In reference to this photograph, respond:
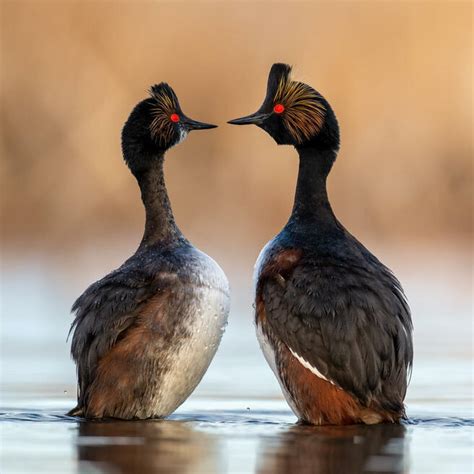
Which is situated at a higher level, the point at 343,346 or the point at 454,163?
the point at 454,163

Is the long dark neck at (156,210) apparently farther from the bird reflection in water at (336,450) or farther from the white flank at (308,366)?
the bird reflection in water at (336,450)

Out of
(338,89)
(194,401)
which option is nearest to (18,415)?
(194,401)

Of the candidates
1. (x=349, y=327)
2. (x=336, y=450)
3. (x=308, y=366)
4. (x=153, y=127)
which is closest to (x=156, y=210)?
(x=153, y=127)

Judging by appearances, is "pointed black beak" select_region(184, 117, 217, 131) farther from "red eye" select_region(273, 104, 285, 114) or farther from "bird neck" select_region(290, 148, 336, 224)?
"bird neck" select_region(290, 148, 336, 224)

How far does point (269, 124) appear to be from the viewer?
1016 centimetres

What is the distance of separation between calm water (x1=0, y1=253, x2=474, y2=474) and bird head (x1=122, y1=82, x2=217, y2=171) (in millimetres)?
1680

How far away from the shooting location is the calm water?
7.64 meters

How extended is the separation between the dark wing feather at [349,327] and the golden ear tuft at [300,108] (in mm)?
1143

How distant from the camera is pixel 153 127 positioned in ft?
33.9

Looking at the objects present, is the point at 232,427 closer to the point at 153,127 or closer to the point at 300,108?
the point at 300,108

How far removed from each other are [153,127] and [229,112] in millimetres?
12407

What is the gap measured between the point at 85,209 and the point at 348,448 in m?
15.2

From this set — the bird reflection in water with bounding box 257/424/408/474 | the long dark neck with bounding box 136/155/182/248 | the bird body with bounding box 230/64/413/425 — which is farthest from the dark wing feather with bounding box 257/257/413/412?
the long dark neck with bounding box 136/155/182/248

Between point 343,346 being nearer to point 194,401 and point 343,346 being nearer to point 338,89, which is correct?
point 194,401
